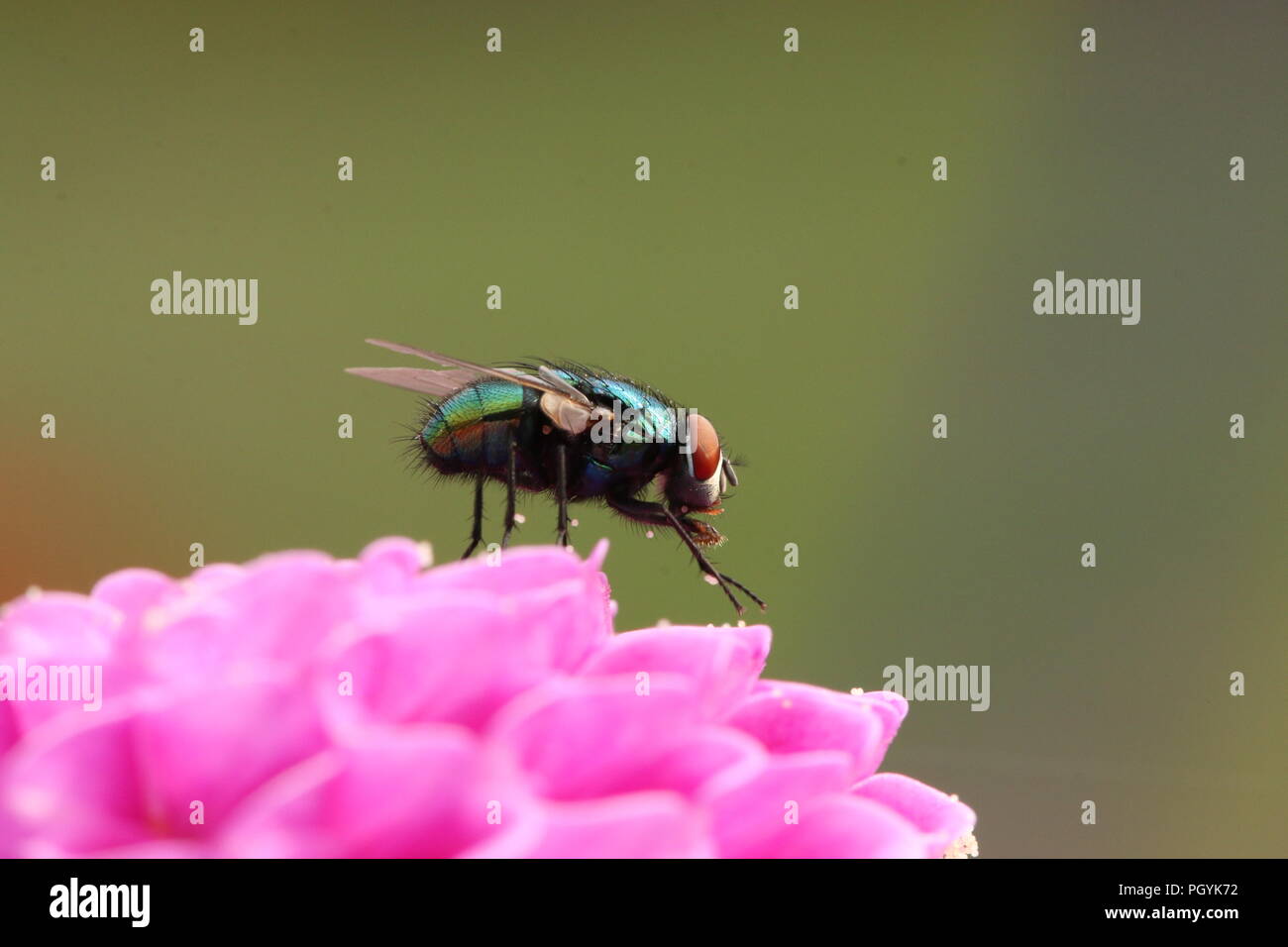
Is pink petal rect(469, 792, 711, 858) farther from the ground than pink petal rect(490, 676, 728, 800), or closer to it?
closer to it

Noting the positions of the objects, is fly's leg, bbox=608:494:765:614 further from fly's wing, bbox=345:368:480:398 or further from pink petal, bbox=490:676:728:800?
pink petal, bbox=490:676:728:800

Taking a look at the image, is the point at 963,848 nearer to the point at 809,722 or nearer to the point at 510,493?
the point at 809,722

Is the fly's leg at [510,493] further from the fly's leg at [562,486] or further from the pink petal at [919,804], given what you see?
the pink petal at [919,804]

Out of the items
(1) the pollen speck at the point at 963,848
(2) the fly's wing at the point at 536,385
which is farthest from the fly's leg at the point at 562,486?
(1) the pollen speck at the point at 963,848

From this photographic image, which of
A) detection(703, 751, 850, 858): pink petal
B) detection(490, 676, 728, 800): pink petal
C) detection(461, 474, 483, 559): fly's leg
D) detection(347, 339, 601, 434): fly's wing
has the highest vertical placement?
detection(347, 339, 601, 434): fly's wing

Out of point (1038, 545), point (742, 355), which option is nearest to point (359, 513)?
point (742, 355)

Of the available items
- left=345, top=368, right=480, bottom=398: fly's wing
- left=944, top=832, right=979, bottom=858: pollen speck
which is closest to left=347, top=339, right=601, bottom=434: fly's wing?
left=345, top=368, right=480, bottom=398: fly's wing
